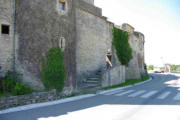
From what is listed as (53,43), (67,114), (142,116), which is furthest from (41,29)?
(142,116)

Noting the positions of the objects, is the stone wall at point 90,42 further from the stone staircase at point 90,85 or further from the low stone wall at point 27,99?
the low stone wall at point 27,99

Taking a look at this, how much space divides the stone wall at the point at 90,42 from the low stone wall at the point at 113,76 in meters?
1.94

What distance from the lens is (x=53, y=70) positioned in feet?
29.1

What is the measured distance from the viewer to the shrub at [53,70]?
8648 mm

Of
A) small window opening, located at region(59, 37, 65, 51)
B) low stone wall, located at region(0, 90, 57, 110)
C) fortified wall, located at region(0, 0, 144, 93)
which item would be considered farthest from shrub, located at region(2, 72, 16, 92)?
small window opening, located at region(59, 37, 65, 51)

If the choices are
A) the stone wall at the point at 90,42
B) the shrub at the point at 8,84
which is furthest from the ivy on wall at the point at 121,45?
the shrub at the point at 8,84

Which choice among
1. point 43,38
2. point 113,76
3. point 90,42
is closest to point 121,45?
point 90,42

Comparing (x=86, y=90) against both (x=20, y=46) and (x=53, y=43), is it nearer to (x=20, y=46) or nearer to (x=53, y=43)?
(x=53, y=43)

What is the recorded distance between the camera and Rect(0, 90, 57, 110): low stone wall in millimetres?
6348

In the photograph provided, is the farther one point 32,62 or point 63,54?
point 63,54

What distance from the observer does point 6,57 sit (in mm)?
8414

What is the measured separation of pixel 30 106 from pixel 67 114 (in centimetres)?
220

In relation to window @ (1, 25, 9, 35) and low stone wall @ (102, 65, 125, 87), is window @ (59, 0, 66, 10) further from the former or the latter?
low stone wall @ (102, 65, 125, 87)

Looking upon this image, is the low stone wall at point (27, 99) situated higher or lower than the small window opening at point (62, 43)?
lower
